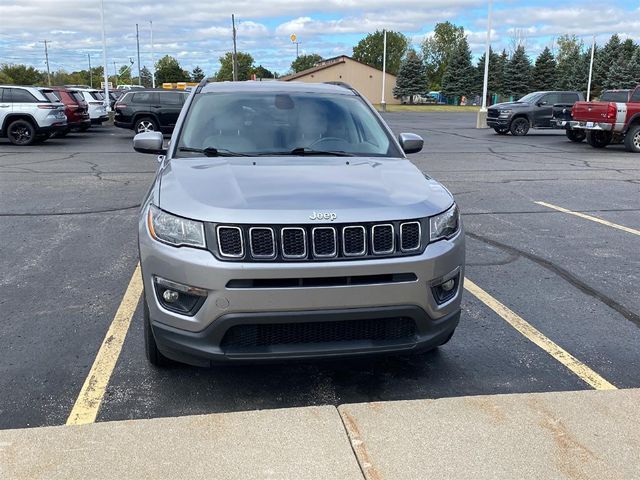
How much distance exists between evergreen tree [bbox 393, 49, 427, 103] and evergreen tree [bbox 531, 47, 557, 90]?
14.3 meters

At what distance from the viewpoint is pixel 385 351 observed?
322cm

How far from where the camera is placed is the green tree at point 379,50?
12800cm

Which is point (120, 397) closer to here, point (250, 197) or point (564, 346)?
point (250, 197)

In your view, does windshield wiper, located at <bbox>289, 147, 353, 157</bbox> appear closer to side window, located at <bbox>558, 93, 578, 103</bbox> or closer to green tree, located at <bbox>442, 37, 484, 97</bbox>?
side window, located at <bbox>558, 93, 578, 103</bbox>

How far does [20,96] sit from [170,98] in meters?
4.63

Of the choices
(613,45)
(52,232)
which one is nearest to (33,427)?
(52,232)

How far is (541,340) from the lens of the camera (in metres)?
4.32

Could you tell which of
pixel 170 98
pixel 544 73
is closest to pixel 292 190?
pixel 170 98

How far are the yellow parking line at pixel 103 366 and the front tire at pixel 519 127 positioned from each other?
22.5 m

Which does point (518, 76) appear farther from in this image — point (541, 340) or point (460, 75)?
point (541, 340)

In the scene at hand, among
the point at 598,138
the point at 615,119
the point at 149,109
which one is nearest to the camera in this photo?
the point at 615,119

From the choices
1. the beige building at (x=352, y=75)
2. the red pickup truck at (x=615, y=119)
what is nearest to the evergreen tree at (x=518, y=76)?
the beige building at (x=352, y=75)

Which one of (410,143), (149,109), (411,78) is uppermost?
(411,78)

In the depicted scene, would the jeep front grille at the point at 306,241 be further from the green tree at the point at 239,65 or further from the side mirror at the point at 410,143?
the green tree at the point at 239,65
